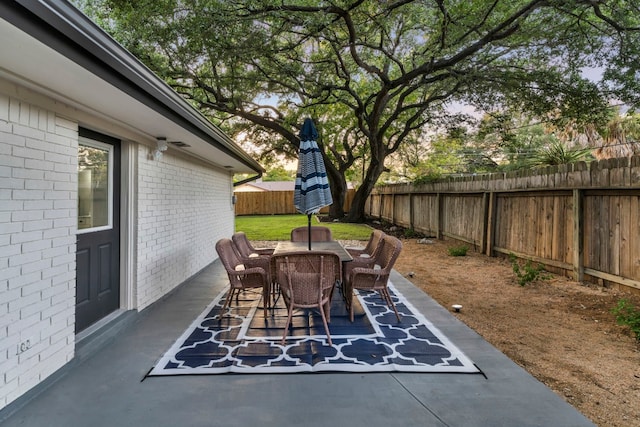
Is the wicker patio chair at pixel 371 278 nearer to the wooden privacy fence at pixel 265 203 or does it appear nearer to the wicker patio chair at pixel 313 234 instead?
the wicker patio chair at pixel 313 234

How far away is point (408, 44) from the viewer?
10422 mm

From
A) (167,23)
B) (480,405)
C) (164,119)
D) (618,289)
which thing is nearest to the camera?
(480,405)

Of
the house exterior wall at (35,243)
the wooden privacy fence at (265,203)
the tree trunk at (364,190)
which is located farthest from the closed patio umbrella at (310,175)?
the wooden privacy fence at (265,203)

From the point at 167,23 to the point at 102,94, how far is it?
5410 millimetres

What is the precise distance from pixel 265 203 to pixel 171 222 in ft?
62.4

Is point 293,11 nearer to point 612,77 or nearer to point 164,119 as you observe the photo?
point 164,119

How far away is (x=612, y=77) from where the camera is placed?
23.3ft

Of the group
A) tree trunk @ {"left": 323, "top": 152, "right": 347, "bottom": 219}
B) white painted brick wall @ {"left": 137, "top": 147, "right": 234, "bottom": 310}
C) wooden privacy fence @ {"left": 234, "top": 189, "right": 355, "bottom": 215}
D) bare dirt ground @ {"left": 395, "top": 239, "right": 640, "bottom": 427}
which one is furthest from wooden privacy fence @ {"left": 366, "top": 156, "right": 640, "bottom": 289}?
wooden privacy fence @ {"left": 234, "top": 189, "right": 355, "bottom": 215}

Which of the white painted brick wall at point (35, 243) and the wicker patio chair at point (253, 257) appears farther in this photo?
the wicker patio chair at point (253, 257)

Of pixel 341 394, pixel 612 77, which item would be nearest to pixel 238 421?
pixel 341 394

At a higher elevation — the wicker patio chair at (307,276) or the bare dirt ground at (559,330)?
the wicker patio chair at (307,276)

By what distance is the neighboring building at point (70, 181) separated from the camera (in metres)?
1.86

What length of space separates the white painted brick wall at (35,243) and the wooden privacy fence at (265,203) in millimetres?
21057

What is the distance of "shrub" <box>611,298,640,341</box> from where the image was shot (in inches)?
131
